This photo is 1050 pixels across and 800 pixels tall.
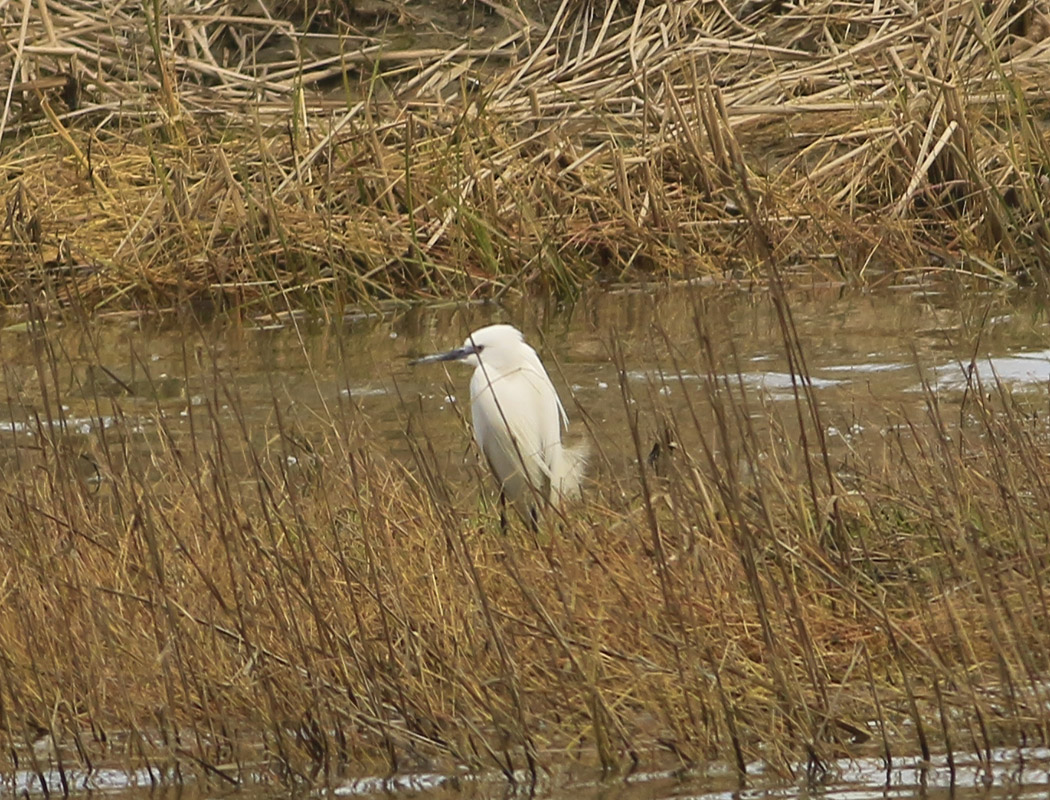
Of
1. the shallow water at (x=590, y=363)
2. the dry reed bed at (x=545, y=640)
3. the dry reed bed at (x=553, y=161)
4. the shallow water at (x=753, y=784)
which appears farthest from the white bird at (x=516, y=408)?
the dry reed bed at (x=553, y=161)

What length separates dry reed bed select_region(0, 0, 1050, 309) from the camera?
27.7 feet

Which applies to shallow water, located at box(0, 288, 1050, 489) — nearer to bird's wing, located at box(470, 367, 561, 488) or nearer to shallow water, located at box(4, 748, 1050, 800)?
bird's wing, located at box(470, 367, 561, 488)

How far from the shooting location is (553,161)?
8.77m

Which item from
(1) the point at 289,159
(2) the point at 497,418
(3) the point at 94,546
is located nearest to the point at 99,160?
(1) the point at 289,159

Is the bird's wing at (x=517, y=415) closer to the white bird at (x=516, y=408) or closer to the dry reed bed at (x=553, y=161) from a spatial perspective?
the white bird at (x=516, y=408)

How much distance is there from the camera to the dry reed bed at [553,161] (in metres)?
8.43

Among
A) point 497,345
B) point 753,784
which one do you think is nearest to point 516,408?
point 497,345

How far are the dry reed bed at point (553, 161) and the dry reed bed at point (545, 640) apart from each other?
14.2ft

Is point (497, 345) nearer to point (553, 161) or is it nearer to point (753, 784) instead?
point (753, 784)

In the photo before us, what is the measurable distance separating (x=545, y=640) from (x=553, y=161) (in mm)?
5875

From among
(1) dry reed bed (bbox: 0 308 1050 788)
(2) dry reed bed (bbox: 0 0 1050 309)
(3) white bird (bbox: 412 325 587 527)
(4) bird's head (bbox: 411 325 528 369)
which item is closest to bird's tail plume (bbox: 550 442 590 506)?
(3) white bird (bbox: 412 325 587 527)

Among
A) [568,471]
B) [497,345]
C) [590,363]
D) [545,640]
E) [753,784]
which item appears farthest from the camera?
[590,363]

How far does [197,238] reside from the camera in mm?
8633

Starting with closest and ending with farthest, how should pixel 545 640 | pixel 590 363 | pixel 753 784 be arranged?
pixel 753 784
pixel 545 640
pixel 590 363
